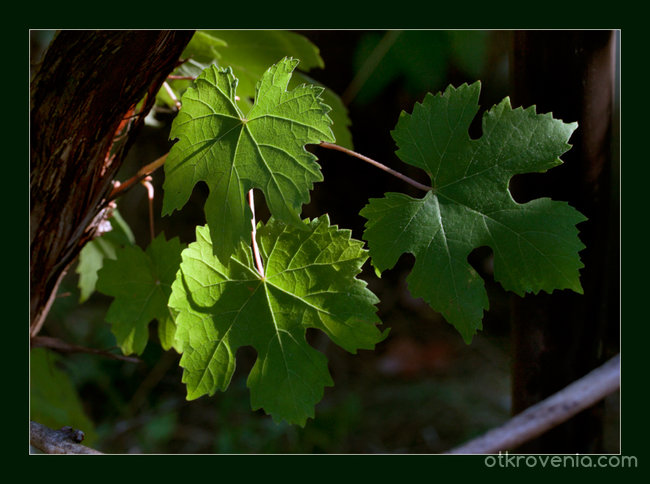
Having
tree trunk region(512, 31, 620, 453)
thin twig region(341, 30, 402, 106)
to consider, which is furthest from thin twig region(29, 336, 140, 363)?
thin twig region(341, 30, 402, 106)

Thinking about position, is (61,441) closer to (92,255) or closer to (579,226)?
(92,255)

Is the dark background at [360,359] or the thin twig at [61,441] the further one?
the dark background at [360,359]

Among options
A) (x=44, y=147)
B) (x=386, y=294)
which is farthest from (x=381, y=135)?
(x=44, y=147)

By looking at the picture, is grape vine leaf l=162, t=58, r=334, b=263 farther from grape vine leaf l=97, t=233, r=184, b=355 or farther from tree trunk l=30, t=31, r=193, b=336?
grape vine leaf l=97, t=233, r=184, b=355

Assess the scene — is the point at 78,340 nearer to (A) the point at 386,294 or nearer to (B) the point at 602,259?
(A) the point at 386,294

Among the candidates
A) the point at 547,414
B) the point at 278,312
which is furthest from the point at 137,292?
the point at 547,414

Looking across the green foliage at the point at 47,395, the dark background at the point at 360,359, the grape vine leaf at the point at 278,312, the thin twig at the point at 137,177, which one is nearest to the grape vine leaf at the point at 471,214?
the grape vine leaf at the point at 278,312

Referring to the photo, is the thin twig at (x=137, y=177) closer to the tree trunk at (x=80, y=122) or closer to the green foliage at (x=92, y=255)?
the tree trunk at (x=80, y=122)
